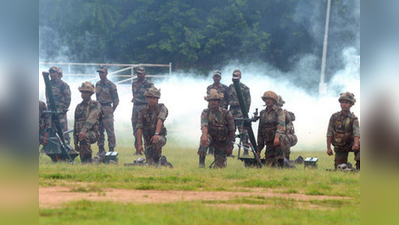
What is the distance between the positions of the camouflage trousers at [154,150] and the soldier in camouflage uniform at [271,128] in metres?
2.35

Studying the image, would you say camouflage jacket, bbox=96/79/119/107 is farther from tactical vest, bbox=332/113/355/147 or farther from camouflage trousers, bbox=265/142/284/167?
tactical vest, bbox=332/113/355/147

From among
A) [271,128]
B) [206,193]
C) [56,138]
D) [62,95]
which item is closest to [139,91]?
[62,95]

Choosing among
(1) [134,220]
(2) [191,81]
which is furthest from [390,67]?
→ (2) [191,81]

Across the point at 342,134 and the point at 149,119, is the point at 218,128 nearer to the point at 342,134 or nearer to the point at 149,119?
the point at 149,119

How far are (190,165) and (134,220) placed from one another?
8.08 metres

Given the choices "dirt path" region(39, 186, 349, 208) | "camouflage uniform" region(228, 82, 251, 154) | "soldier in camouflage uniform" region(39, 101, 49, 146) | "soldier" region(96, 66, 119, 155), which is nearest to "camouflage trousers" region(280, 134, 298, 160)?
"camouflage uniform" region(228, 82, 251, 154)

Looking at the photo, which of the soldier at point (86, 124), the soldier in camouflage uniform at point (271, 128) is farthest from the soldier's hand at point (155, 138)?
the soldier in camouflage uniform at point (271, 128)

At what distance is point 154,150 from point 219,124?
5.42 ft

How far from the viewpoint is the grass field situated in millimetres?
11625

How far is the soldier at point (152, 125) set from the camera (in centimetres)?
1869

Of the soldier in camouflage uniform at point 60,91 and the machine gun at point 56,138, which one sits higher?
the soldier in camouflage uniform at point 60,91

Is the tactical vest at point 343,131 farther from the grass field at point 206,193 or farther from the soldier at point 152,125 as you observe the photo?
the soldier at point 152,125

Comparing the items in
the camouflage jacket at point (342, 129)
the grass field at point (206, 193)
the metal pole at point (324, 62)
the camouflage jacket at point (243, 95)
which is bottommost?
the grass field at point (206, 193)

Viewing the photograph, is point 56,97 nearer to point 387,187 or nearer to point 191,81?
point 387,187
